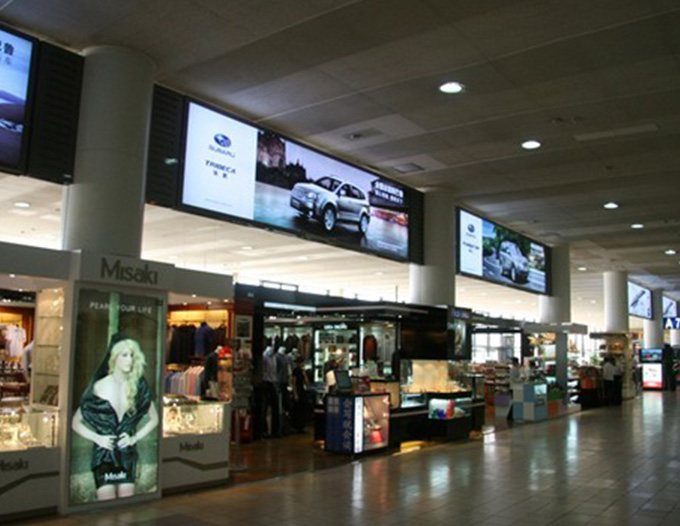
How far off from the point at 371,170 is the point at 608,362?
1235cm

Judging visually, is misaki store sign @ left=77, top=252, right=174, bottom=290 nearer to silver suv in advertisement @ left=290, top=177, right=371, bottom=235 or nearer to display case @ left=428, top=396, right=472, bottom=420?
silver suv in advertisement @ left=290, top=177, right=371, bottom=235

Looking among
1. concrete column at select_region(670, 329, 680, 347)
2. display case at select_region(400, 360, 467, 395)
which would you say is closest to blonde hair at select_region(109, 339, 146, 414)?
display case at select_region(400, 360, 467, 395)

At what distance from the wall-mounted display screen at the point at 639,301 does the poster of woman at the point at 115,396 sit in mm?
21127

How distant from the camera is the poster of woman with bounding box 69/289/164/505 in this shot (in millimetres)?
5965

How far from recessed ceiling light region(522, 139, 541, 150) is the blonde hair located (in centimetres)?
580

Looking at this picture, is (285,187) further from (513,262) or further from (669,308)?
(669,308)

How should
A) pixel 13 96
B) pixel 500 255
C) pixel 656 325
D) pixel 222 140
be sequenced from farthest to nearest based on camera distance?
pixel 656 325
pixel 500 255
pixel 222 140
pixel 13 96

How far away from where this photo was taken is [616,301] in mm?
21812

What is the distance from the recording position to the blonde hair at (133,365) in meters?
6.26

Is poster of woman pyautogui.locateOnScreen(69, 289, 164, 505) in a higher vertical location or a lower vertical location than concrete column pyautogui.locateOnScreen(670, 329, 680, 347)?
lower

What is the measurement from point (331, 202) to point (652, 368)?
22.3m

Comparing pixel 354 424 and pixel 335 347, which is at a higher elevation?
pixel 335 347

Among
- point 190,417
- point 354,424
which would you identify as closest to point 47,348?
point 190,417

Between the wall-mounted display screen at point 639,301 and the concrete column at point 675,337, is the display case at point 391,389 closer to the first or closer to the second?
the wall-mounted display screen at point 639,301
